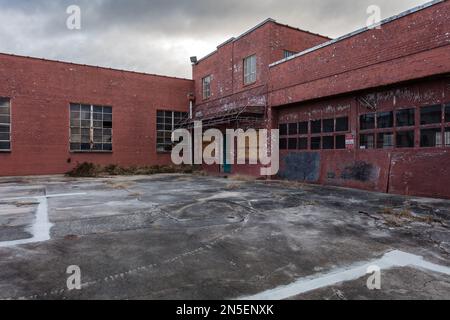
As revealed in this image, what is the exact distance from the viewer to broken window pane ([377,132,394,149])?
10.3m

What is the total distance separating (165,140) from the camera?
68.6ft

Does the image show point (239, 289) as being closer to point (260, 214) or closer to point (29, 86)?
point (260, 214)

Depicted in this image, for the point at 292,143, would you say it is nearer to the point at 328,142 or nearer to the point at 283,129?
the point at 283,129

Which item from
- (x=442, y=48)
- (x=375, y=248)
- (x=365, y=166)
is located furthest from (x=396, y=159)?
(x=375, y=248)

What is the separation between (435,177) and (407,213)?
329 cm

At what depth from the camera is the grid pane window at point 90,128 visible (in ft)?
59.1

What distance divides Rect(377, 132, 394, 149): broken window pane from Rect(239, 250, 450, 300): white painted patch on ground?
6825 mm

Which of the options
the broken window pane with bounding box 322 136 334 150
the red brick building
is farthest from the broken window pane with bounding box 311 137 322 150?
the broken window pane with bounding box 322 136 334 150

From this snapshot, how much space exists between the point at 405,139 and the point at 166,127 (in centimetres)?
1454

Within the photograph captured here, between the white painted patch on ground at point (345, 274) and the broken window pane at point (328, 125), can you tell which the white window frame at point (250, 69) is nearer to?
the broken window pane at point (328, 125)

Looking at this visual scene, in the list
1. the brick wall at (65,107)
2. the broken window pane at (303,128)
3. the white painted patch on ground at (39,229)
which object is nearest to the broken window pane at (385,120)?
the broken window pane at (303,128)

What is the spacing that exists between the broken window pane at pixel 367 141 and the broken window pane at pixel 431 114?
1724 millimetres

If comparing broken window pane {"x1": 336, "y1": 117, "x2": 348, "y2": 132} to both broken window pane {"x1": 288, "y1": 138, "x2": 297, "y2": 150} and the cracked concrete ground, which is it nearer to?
→ broken window pane {"x1": 288, "y1": 138, "x2": 297, "y2": 150}

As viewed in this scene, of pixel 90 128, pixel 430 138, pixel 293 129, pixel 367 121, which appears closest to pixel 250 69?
pixel 293 129
